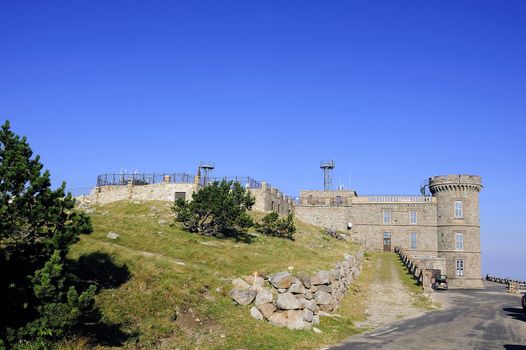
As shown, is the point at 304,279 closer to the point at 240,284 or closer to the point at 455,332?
the point at 240,284

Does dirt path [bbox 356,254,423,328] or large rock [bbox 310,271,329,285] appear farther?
dirt path [bbox 356,254,423,328]

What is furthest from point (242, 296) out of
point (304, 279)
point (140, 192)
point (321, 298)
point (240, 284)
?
point (140, 192)

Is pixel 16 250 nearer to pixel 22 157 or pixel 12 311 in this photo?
pixel 12 311

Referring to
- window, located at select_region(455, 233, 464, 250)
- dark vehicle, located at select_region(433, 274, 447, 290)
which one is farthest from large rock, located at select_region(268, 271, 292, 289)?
window, located at select_region(455, 233, 464, 250)

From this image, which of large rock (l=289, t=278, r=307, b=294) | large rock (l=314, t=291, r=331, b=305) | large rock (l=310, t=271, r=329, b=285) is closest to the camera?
large rock (l=289, t=278, r=307, b=294)

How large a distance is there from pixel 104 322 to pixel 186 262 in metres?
8.39

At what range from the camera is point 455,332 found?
22.0 meters

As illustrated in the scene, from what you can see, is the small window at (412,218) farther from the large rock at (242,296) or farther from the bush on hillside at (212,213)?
the large rock at (242,296)

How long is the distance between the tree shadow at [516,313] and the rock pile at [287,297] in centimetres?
1252

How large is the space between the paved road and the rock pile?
233 cm

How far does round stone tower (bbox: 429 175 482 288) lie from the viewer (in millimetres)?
59188

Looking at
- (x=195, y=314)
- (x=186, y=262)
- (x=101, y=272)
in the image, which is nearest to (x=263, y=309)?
(x=195, y=314)

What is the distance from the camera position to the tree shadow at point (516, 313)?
28103 mm

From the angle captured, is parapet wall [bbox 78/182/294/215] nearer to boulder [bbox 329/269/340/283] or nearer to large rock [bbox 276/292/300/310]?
boulder [bbox 329/269/340/283]
